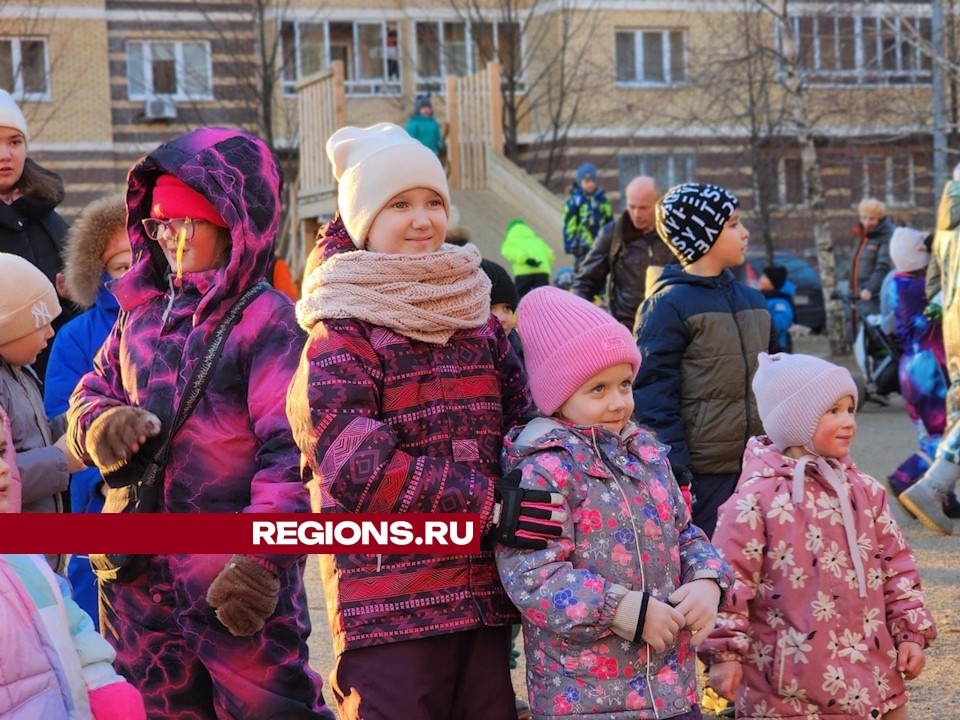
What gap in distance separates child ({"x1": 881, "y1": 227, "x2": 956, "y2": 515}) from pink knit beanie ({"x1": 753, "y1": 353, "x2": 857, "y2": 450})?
5.27m

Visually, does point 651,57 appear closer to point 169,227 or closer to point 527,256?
point 527,256

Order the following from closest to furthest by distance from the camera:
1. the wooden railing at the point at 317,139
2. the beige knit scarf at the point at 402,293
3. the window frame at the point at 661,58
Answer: the beige knit scarf at the point at 402,293, the wooden railing at the point at 317,139, the window frame at the point at 661,58

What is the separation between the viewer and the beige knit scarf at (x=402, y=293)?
3547mm

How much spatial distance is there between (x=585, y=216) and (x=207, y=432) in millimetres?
13124

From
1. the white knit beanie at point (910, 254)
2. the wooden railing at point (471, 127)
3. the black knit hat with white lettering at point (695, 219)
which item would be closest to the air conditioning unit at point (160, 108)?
the wooden railing at point (471, 127)

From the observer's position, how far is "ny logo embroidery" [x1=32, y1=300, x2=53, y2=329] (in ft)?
15.7

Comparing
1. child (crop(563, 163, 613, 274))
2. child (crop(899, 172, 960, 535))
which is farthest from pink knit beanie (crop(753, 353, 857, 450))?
child (crop(563, 163, 613, 274))

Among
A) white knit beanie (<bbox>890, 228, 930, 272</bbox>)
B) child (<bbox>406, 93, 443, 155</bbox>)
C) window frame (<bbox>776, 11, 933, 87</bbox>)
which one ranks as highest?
window frame (<bbox>776, 11, 933, 87</bbox>)

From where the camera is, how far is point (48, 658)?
334cm

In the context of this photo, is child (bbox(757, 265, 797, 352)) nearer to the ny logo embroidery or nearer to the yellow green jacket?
the yellow green jacket

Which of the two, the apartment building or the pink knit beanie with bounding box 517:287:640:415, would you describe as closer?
the pink knit beanie with bounding box 517:287:640:415

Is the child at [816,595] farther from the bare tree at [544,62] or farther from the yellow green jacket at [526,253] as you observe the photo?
the bare tree at [544,62]

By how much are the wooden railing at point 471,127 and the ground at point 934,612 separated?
1492cm

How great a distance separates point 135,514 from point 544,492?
3.85 feet
